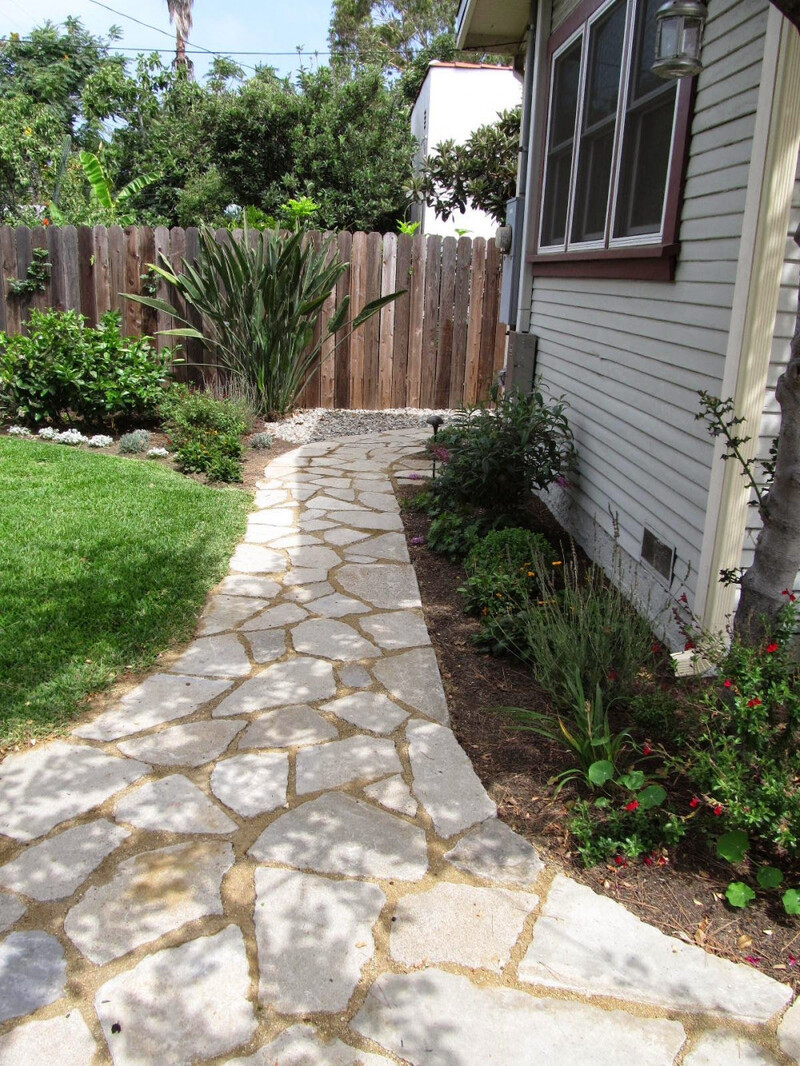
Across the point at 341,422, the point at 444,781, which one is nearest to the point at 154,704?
the point at 444,781

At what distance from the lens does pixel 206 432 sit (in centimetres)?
682

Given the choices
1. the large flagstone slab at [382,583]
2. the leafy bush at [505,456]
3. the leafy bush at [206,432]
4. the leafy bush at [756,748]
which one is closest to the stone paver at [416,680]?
the large flagstone slab at [382,583]

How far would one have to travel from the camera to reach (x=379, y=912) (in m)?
2.24

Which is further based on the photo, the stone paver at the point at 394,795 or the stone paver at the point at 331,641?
the stone paver at the point at 331,641

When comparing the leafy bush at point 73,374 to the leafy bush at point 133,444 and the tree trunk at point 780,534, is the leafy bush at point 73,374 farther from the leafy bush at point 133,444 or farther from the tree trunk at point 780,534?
the tree trunk at point 780,534

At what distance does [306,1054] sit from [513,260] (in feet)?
20.6

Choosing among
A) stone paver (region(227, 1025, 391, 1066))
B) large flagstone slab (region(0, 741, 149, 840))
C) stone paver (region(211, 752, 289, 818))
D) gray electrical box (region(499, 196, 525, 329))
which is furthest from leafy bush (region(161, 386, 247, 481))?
stone paver (region(227, 1025, 391, 1066))

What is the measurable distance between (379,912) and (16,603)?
8.31 ft

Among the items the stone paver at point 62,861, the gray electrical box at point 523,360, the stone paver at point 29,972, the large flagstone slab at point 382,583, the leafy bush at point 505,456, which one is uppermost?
the gray electrical box at point 523,360

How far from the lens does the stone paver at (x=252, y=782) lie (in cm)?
A: 269

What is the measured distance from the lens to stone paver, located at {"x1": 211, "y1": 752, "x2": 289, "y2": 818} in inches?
106

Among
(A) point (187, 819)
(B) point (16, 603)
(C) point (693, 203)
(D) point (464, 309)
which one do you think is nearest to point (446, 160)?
(D) point (464, 309)

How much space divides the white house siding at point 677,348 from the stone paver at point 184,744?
2037mm

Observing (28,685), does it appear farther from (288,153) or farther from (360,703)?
(288,153)
